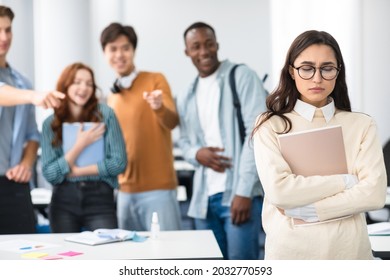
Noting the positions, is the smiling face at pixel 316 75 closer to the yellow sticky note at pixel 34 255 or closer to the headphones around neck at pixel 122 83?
the yellow sticky note at pixel 34 255

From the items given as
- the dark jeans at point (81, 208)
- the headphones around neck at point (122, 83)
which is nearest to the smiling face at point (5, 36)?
the headphones around neck at point (122, 83)

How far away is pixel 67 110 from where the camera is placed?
3.13m

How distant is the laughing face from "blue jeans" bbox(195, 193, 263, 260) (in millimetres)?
606

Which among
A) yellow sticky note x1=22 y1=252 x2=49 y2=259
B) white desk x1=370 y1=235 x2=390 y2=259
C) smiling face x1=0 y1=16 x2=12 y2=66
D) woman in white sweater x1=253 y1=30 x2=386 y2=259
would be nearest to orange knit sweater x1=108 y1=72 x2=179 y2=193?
smiling face x1=0 y1=16 x2=12 y2=66

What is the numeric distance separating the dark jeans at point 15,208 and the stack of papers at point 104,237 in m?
0.54

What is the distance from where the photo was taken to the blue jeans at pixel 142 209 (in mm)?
3334

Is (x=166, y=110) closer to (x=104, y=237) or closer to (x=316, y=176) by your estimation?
(x=104, y=237)

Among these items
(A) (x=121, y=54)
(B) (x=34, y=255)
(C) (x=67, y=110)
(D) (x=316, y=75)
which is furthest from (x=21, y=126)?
(D) (x=316, y=75)

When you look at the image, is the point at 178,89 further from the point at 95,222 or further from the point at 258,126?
the point at 258,126

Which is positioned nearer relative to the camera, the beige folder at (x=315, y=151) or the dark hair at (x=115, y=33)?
the beige folder at (x=315, y=151)

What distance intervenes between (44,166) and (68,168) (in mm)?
121

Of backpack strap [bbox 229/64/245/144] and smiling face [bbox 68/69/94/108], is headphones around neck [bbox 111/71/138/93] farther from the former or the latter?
backpack strap [bbox 229/64/245/144]

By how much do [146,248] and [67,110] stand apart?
0.99 meters

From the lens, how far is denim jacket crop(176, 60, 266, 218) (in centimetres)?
305
